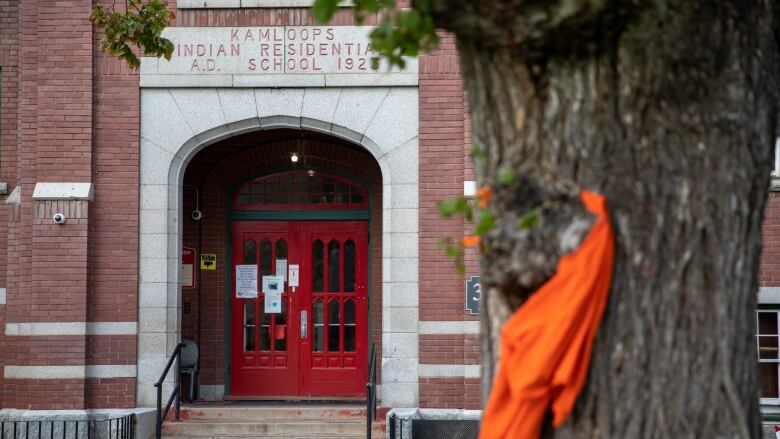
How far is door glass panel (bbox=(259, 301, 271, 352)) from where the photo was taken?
13.9m

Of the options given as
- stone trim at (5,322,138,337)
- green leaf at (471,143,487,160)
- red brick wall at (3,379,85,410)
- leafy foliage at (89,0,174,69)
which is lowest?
red brick wall at (3,379,85,410)

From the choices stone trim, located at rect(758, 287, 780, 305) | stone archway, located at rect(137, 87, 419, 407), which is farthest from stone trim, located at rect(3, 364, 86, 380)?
stone trim, located at rect(758, 287, 780, 305)

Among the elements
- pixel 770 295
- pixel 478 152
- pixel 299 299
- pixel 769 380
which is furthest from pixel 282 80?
pixel 478 152

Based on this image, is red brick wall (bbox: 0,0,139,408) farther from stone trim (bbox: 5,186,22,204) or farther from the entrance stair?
the entrance stair

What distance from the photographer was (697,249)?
11.4 feet

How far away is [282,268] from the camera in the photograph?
13.8 meters

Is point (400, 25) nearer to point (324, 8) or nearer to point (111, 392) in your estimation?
point (324, 8)

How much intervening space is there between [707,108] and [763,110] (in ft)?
1.02

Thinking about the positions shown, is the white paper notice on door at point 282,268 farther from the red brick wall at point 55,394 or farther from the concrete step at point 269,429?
the red brick wall at point 55,394

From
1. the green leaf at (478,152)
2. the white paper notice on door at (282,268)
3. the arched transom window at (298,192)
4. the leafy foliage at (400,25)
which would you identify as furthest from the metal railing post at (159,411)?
the green leaf at (478,152)

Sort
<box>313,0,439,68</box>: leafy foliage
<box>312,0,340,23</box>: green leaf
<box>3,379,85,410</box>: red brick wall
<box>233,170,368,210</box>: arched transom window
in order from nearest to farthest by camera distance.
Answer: <box>313,0,439,68</box>: leafy foliage < <box>312,0,340,23</box>: green leaf < <box>3,379,85,410</box>: red brick wall < <box>233,170,368,210</box>: arched transom window

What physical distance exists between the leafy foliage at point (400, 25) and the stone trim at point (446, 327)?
25.6 ft

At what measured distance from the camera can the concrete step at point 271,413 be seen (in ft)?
39.2

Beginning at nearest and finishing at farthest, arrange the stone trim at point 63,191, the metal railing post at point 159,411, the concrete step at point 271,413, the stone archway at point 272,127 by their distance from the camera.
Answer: the metal railing post at point 159,411 < the stone trim at point 63,191 < the stone archway at point 272,127 < the concrete step at point 271,413
